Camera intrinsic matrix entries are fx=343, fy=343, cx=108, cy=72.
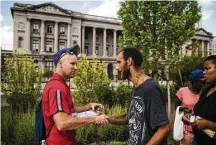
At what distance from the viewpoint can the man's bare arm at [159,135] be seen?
2846 mm

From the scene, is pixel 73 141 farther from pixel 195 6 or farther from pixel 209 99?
pixel 195 6

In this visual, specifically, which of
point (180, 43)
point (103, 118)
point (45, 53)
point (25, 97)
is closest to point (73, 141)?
point (103, 118)

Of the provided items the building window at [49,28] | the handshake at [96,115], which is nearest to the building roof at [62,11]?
the building window at [49,28]

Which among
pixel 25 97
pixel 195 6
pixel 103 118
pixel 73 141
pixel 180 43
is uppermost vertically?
pixel 195 6

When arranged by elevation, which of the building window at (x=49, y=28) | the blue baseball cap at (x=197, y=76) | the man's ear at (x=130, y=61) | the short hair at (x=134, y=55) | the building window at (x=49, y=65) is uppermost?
the building window at (x=49, y=28)

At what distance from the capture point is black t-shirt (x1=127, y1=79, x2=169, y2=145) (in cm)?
287

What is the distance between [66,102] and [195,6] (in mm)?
27926

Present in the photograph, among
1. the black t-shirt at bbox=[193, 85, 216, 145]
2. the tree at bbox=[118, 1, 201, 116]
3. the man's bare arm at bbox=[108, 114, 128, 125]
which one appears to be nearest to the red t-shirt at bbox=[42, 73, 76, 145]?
the man's bare arm at bbox=[108, 114, 128, 125]

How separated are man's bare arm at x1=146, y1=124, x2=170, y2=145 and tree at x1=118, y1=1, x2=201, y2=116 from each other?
24211mm

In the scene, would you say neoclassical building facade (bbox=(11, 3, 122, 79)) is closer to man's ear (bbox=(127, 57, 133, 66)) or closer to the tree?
the tree

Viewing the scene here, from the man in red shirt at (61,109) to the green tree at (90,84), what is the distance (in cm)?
1674

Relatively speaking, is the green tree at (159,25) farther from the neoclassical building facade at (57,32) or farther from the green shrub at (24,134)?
the neoclassical building facade at (57,32)

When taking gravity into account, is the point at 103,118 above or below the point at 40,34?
below

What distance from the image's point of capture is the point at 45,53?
203 ft
